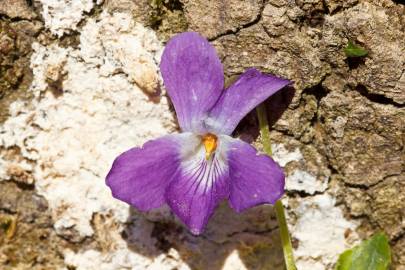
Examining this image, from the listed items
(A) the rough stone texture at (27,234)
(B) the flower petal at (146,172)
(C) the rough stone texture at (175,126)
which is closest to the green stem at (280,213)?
(C) the rough stone texture at (175,126)

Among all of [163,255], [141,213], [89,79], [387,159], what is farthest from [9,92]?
[387,159]

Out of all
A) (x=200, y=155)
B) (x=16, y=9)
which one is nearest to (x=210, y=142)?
(x=200, y=155)

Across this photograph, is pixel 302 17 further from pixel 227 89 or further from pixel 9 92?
pixel 9 92

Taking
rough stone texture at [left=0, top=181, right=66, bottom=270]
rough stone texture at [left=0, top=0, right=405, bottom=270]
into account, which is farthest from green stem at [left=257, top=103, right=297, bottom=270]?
rough stone texture at [left=0, top=181, right=66, bottom=270]

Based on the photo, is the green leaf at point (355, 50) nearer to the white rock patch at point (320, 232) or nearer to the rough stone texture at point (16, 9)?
the white rock patch at point (320, 232)

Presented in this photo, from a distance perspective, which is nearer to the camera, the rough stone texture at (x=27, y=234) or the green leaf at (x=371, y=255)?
the green leaf at (x=371, y=255)

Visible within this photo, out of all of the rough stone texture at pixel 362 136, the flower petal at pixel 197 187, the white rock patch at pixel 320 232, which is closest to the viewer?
the flower petal at pixel 197 187
